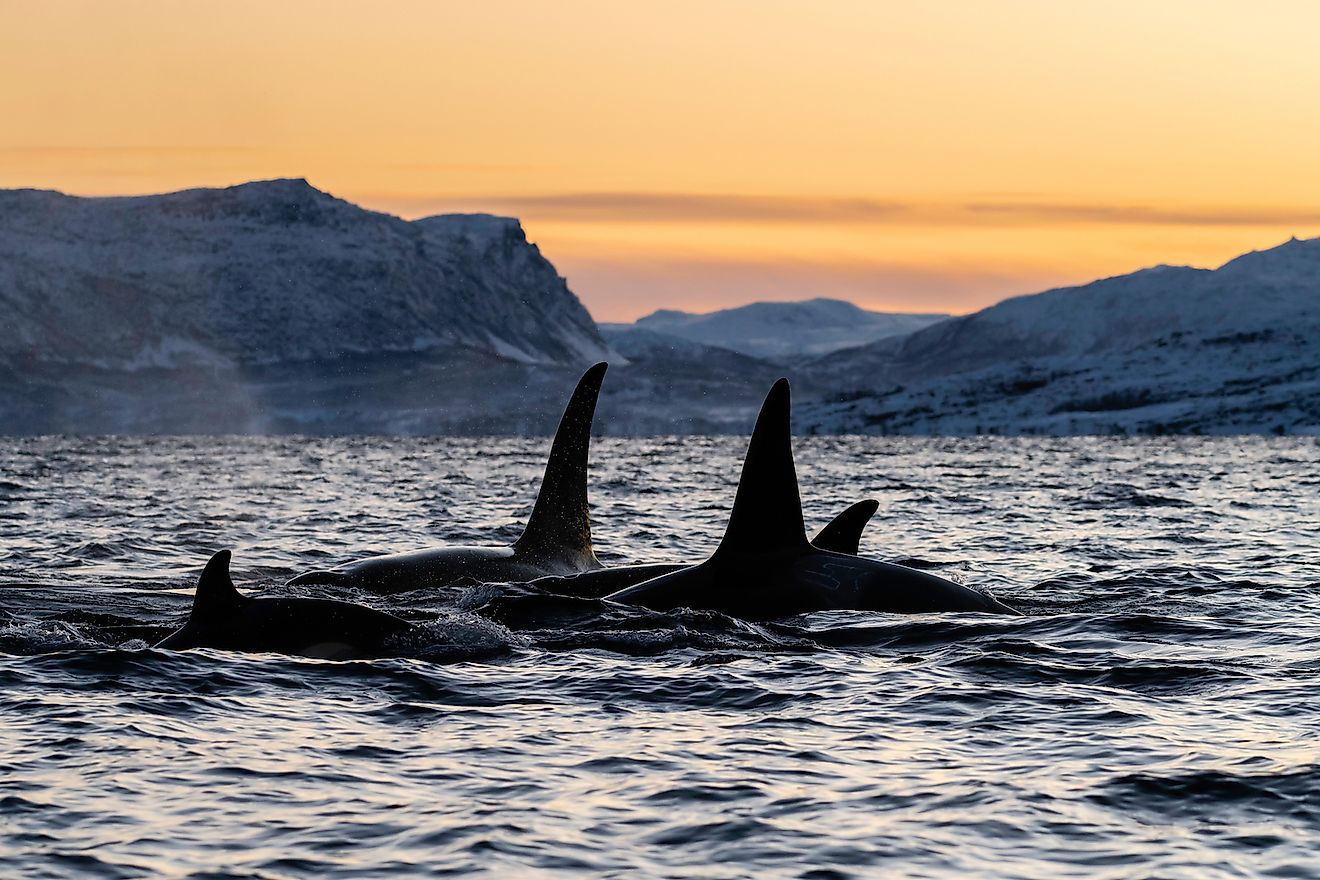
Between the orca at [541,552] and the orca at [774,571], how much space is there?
8.10 ft

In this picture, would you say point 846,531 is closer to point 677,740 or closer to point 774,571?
point 774,571

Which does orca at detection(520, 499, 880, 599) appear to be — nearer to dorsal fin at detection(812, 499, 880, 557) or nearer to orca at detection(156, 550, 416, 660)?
dorsal fin at detection(812, 499, 880, 557)

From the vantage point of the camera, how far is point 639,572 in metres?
16.1

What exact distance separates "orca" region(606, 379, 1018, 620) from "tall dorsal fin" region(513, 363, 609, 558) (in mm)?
2743

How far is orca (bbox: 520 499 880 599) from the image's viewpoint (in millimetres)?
15711

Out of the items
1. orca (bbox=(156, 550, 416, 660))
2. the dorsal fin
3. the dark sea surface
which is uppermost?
the dorsal fin

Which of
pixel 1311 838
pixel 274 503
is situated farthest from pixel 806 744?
pixel 274 503

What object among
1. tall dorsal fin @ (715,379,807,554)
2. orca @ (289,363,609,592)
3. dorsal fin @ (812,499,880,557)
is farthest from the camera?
orca @ (289,363,609,592)

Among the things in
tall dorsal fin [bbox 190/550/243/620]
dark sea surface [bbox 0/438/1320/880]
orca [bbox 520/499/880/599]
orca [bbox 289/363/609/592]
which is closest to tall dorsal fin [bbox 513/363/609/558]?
orca [bbox 289/363/609/592]

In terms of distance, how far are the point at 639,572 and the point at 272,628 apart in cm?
450

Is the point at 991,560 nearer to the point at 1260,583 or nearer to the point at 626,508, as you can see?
the point at 1260,583

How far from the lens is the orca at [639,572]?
51.5 feet

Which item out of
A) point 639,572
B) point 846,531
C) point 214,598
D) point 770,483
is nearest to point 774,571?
point 770,483

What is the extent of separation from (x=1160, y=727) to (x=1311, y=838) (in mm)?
2557
